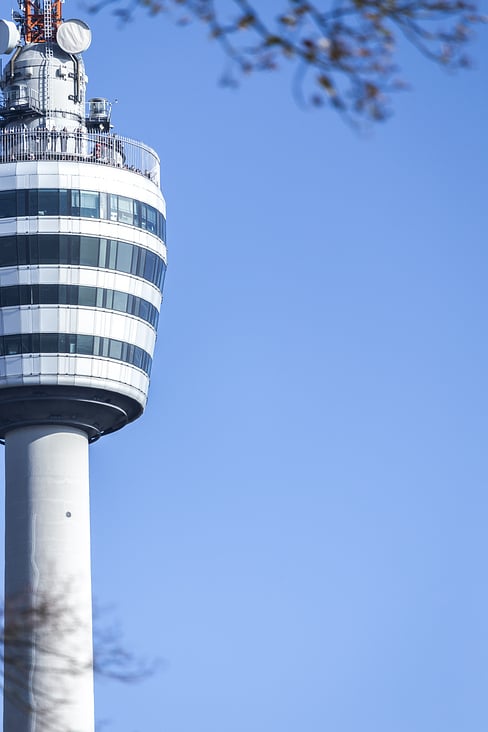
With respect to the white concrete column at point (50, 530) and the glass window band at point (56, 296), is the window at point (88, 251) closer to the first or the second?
the glass window band at point (56, 296)

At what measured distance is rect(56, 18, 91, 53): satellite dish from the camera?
129375 millimetres

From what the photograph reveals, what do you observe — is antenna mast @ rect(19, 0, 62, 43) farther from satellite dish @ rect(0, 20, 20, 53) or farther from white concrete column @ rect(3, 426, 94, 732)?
white concrete column @ rect(3, 426, 94, 732)

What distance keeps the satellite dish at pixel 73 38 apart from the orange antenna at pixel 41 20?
283 centimetres

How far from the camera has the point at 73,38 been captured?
130 meters

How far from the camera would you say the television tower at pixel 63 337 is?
391ft

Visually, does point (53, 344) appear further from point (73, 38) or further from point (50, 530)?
point (73, 38)

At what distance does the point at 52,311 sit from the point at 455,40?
355ft

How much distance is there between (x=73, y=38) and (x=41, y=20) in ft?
20.4

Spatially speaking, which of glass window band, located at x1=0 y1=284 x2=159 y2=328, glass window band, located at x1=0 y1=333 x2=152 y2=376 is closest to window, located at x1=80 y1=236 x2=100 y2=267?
glass window band, located at x1=0 y1=284 x2=159 y2=328

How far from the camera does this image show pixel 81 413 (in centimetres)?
12281

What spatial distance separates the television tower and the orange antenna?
24.7 feet

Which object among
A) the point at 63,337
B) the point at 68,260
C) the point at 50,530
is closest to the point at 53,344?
the point at 63,337

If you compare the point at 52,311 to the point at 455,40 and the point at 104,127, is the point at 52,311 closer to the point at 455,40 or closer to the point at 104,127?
the point at 104,127

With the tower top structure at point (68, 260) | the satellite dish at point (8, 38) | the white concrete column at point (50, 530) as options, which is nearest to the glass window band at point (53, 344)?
the tower top structure at point (68, 260)
